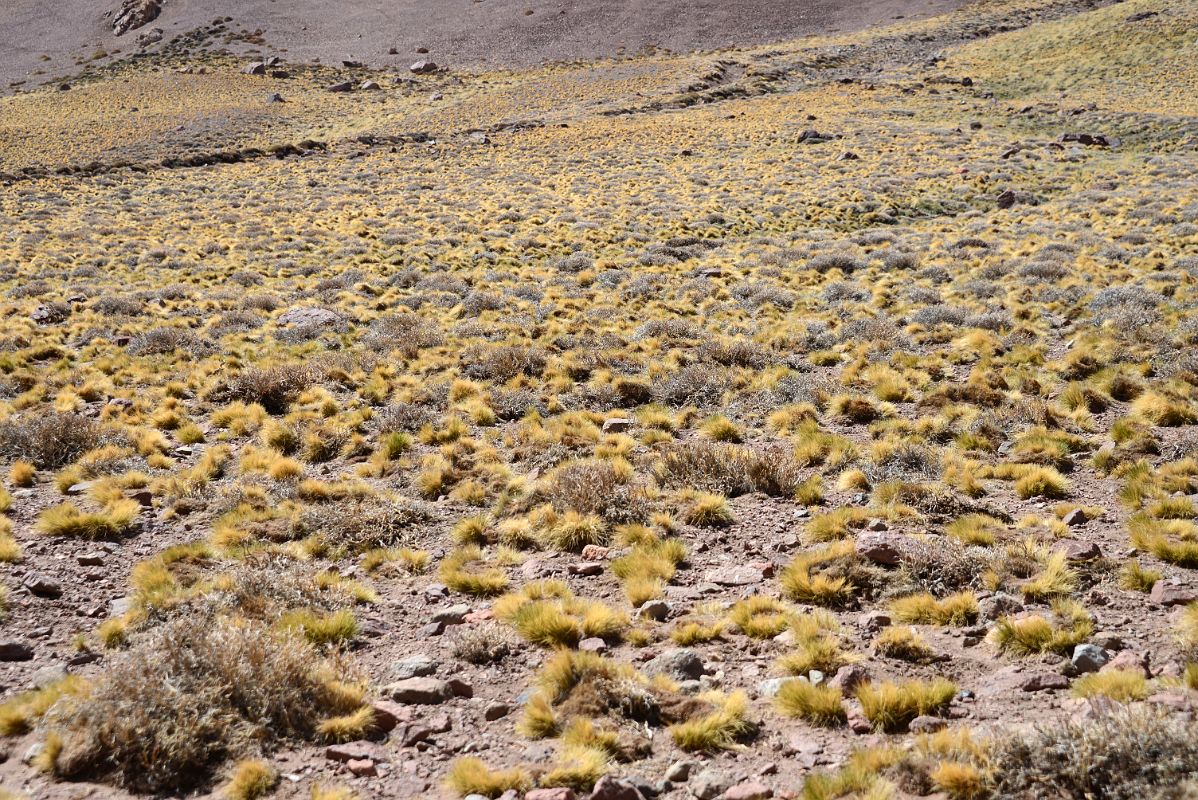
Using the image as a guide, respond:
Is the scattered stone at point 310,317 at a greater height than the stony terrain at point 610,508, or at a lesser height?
greater

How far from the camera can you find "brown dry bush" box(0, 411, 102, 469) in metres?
9.36

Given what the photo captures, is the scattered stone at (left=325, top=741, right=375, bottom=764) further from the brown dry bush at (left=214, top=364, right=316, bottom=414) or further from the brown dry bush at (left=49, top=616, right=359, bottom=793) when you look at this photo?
the brown dry bush at (left=214, top=364, right=316, bottom=414)

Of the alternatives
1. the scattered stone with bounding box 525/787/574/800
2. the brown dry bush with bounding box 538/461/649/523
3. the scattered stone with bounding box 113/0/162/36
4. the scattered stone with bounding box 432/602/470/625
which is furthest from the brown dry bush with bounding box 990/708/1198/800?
the scattered stone with bounding box 113/0/162/36

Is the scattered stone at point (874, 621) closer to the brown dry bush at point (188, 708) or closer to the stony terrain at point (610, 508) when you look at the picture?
the stony terrain at point (610, 508)

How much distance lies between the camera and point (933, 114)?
4712cm

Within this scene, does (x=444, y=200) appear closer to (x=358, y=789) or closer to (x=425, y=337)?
(x=425, y=337)

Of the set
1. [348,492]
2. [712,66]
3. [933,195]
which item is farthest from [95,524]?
[712,66]

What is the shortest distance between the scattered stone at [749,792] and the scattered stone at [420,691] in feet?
6.76

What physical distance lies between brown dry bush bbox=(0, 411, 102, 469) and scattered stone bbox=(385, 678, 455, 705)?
654cm

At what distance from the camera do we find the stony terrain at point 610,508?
462cm

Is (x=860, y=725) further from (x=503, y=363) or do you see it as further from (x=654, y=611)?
(x=503, y=363)

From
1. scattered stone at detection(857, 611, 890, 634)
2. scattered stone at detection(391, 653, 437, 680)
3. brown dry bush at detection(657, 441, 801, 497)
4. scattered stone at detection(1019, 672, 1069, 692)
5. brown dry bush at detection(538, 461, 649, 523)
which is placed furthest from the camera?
brown dry bush at detection(657, 441, 801, 497)

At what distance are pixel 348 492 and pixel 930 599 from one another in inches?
235

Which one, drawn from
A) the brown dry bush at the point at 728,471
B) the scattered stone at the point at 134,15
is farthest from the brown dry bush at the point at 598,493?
the scattered stone at the point at 134,15
